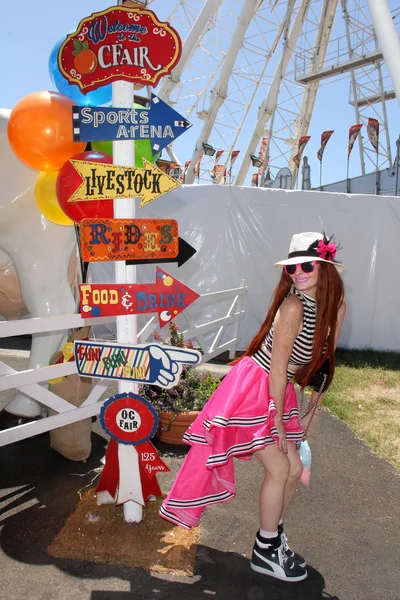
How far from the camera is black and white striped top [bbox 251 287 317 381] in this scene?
212 cm

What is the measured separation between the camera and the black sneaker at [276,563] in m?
2.22

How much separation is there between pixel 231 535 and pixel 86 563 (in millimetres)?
787

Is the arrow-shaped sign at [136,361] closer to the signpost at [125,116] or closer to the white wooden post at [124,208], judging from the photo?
the signpost at [125,116]

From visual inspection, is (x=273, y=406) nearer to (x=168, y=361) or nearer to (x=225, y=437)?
(x=225, y=437)

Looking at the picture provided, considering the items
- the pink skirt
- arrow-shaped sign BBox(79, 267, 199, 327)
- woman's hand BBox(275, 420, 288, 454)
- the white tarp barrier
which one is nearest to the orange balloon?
arrow-shaped sign BBox(79, 267, 199, 327)

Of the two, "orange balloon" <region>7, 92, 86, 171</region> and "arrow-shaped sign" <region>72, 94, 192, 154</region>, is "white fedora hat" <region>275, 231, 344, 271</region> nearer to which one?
"arrow-shaped sign" <region>72, 94, 192, 154</region>

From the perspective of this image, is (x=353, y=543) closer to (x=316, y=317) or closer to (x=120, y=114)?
(x=316, y=317)

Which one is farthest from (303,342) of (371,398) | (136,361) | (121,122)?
(371,398)

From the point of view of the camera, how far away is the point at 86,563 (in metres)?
2.31

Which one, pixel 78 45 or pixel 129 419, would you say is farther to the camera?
pixel 129 419

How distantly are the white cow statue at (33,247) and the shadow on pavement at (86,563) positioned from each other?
2.76 ft

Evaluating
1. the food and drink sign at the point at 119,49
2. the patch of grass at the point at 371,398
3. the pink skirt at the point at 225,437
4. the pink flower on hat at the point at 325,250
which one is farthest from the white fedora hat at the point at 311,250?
the patch of grass at the point at 371,398

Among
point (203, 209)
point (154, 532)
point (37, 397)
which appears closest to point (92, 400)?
point (37, 397)

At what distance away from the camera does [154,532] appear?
2.55 metres
